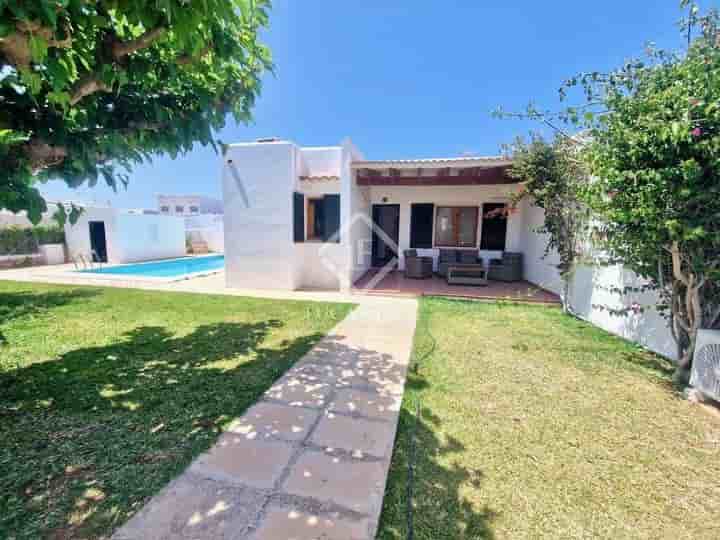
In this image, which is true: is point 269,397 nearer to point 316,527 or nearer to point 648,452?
point 316,527

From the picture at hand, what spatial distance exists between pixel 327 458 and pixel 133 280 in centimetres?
1162

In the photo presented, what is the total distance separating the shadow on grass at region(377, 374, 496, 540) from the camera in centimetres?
185

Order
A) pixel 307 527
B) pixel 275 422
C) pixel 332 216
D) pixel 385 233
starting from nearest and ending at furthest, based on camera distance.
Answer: pixel 307 527, pixel 275 422, pixel 332 216, pixel 385 233

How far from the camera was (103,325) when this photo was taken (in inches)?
231

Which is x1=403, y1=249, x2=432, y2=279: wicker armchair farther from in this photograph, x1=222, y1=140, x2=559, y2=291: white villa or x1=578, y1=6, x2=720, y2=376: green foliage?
x1=578, y1=6, x2=720, y2=376: green foliage

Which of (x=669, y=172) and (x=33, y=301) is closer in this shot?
(x=669, y=172)

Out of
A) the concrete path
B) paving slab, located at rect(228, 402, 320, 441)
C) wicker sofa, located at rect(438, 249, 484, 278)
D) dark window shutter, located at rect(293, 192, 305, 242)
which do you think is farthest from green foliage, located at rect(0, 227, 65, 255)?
wicker sofa, located at rect(438, 249, 484, 278)

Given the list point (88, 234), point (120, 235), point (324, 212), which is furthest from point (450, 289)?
point (88, 234)

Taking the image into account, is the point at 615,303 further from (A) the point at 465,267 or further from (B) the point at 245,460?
(B) the point at 245,460

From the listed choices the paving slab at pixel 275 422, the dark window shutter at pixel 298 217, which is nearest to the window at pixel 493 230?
the dark window shutter at pixel 298 217

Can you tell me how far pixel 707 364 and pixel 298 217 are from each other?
8.74m

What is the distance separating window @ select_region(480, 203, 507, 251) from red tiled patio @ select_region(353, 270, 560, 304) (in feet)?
5.99

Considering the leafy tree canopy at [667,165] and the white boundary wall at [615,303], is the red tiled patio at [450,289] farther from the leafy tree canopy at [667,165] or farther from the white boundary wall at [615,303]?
the leafy tree canopy at [667,165]

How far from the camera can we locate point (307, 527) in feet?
6.03
